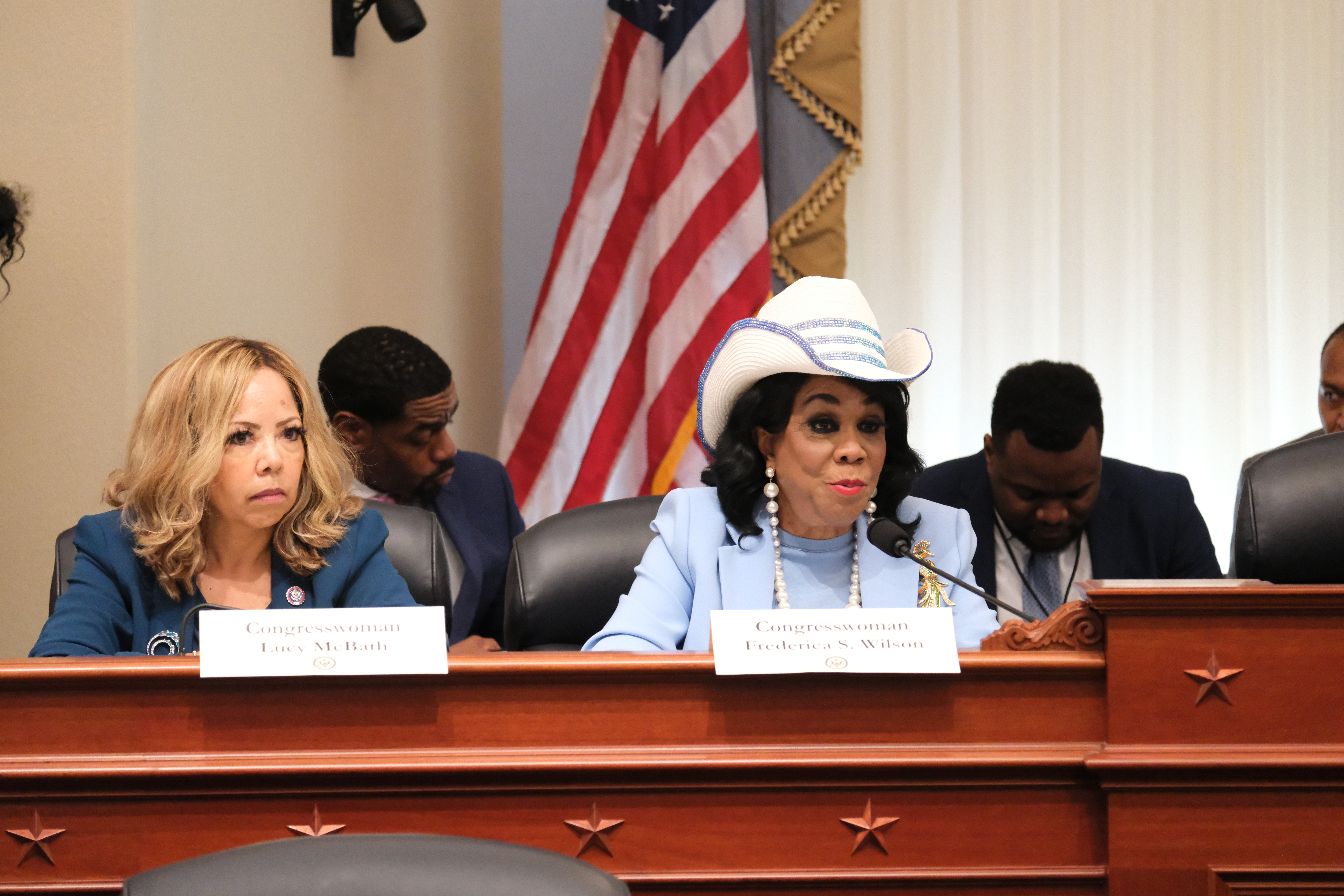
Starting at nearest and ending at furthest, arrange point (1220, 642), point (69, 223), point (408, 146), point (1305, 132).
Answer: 1. point (1220, 642)
2. point (69, 223)
3. point (408, 146)
4. point (1305, 132)

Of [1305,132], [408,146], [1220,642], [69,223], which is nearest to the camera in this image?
[1220,642]

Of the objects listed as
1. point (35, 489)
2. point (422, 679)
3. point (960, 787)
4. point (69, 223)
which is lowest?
point (960, 787)

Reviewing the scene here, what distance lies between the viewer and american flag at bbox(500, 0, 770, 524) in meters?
3.51

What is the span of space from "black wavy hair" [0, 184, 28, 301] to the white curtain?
2323mm

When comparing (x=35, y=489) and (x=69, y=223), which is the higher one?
(x=69, y=223)

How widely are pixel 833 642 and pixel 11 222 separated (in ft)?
5.48

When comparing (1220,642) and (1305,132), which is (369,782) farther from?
(1305,132)

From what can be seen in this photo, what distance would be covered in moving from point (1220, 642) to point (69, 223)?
2015 millimetres

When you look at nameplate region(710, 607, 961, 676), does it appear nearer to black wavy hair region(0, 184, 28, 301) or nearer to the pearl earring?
the pearl earring

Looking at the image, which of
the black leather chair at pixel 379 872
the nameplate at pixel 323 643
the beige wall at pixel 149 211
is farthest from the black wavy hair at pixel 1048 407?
the black leather chair at pixel 379 872

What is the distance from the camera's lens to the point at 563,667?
4.29 feet

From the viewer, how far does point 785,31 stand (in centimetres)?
349

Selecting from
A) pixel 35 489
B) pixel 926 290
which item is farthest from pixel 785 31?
pixel 35 489

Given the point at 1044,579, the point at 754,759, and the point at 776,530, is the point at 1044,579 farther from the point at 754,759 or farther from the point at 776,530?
the point at 754,759
